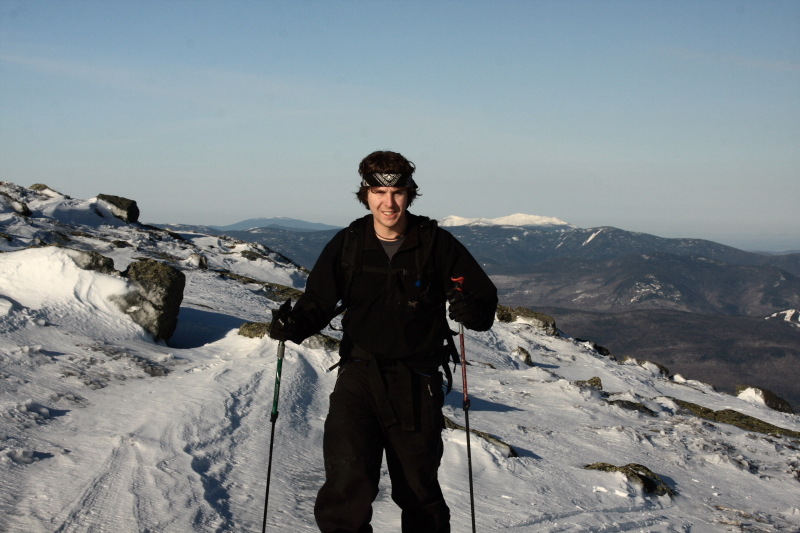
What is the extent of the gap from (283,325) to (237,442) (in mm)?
3103

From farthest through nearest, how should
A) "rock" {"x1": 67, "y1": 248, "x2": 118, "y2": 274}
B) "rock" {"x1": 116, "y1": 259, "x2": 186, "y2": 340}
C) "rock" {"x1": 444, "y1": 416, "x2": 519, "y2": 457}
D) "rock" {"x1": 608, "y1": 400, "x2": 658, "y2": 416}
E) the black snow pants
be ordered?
1. "rock" {"x1": 608, "y1": 400, "x2": 658, "y2": 416}
2. "rock" {"x1": 67, "y1": 248, "x2": 118, "y2": 274}
3. "rock" {"x1": 116, "y1": 259, "x2": 186, "y2": 340}
4. "rock" {"x1": 444, "y1": 416, "x2": 519, "y2": 457}
5. the black snow pants

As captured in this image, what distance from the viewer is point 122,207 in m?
35.3

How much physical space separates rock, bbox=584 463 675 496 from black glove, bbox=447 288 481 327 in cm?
471

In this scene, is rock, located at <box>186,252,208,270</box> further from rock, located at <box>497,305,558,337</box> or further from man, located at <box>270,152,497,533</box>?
man, located at <box>270,152,497,533</box>

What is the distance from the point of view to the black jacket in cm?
392

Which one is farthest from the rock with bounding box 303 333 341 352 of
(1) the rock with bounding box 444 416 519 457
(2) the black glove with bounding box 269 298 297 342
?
(2) the black glove with bounding box 269 298 297 342

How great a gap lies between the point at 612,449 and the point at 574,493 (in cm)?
307

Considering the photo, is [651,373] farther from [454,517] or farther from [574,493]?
[454,517]

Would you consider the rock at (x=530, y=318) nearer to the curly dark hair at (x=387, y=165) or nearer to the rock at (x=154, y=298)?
the rock at (x=154, y=298)

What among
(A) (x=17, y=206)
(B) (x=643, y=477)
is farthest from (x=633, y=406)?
(A) (x=17, y=206)

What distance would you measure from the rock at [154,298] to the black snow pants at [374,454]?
24.7 ft

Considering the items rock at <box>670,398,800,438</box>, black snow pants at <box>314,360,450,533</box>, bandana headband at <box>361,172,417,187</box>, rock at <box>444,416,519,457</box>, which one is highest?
bandana headband at <box>361,172,417,187</box>

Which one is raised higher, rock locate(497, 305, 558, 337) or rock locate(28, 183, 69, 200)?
rock locate(28, 183, 69, 200)

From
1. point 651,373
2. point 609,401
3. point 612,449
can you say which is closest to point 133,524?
point 612,449
